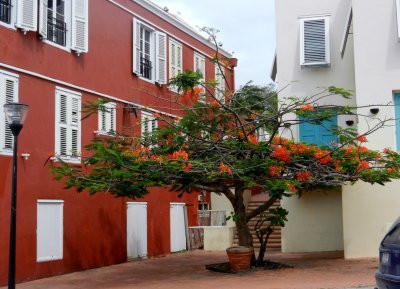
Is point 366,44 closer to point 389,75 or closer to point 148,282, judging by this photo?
point 389,75

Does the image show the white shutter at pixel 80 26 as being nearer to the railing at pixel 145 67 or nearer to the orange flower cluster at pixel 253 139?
the railing at pixel 145 67

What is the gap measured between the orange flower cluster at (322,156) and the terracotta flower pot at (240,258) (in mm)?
2679

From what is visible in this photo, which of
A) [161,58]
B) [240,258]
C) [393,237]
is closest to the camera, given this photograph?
[393,237]

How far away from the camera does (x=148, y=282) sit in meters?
13.1

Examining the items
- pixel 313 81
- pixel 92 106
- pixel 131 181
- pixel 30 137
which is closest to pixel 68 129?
pixel 30 137

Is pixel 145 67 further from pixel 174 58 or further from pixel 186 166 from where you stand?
pixel 186 166

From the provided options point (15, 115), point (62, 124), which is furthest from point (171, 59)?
point (15, 115)

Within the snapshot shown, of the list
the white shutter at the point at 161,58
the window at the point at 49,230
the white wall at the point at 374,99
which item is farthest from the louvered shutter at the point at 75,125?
the white wall at the point at 374,99

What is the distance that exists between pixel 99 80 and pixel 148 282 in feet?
20.2

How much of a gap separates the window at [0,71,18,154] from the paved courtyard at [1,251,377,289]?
3.10m

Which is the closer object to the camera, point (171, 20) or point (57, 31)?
point (57, 31)

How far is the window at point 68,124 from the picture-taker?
49.3ft

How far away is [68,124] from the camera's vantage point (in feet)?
50.2

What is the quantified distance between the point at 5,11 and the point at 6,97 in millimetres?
1975
